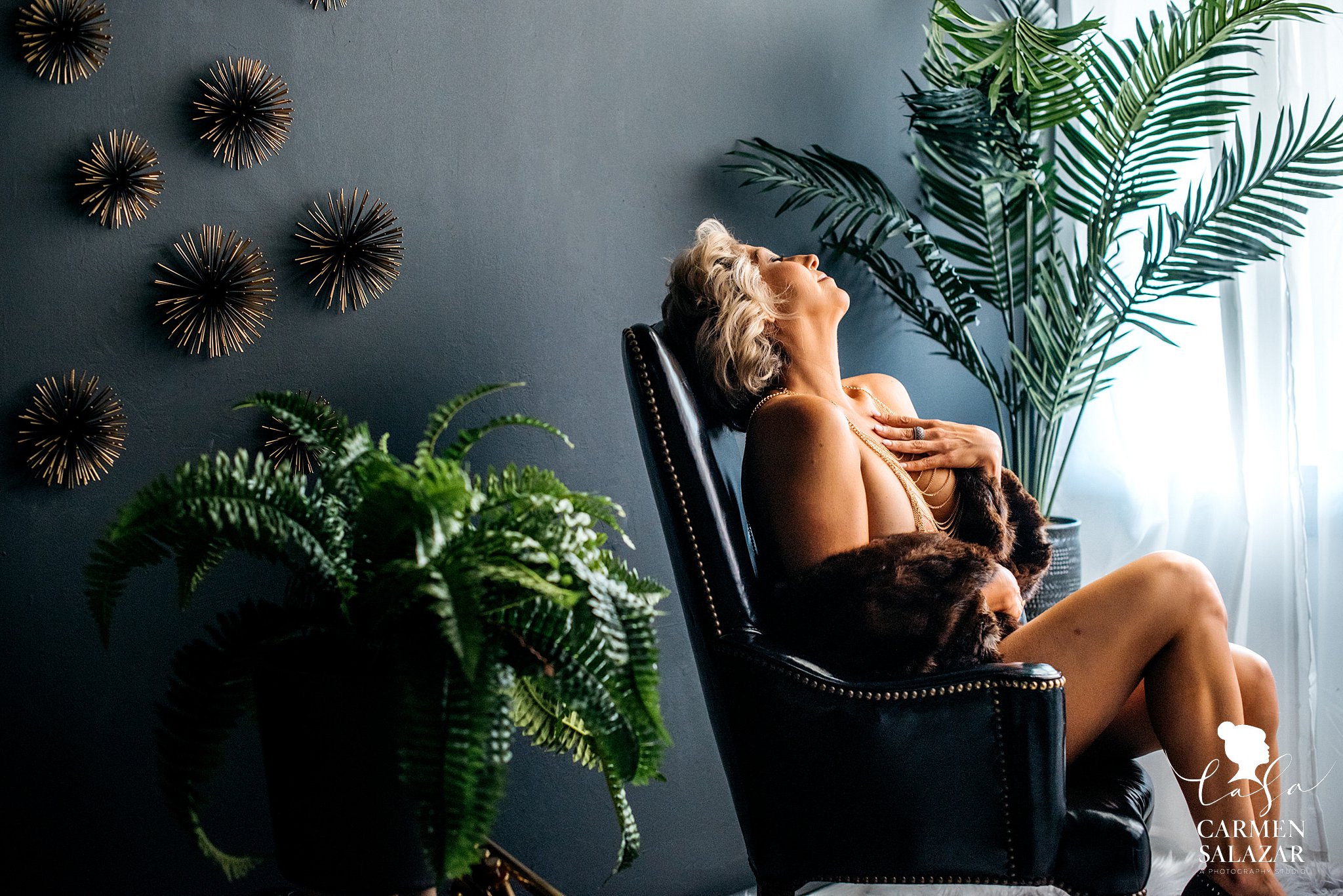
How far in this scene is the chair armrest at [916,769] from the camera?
3.76ft

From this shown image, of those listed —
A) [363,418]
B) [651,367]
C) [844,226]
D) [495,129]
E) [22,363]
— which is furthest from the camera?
[844,226]

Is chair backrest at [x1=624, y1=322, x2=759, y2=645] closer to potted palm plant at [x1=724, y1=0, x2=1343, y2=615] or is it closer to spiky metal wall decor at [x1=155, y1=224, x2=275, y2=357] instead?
spiky metal wall decor at [x1=155, y1=224, x2=275, y2=357]

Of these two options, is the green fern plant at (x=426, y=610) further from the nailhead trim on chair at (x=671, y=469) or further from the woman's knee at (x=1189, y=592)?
the woman's knee at (x=1189, y=592)

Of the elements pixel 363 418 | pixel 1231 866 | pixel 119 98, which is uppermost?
pixel 119 98

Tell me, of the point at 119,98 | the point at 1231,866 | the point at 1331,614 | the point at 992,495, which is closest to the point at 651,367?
the point at 992,495

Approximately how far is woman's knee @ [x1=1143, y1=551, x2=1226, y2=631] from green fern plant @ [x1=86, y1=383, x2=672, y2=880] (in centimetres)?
84

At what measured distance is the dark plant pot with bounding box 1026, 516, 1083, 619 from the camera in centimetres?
200

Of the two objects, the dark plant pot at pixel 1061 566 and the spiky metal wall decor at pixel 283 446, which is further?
the dark plant pot at pixel 1061 566

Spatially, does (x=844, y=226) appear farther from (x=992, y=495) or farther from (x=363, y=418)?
(x=363, y=418)

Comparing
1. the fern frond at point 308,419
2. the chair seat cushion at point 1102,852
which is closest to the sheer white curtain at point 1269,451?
the chair seat cushion at point 1102,852

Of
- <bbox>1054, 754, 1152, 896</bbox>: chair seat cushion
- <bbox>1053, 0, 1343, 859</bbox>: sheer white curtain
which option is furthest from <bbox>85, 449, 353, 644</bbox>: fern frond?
<bbox>1053, 0, 1343, 859</bbox>: sheer white curtain

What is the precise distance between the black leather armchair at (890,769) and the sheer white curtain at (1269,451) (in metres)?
1.06

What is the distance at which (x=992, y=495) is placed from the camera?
1.72 meters

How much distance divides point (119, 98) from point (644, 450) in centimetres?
90
